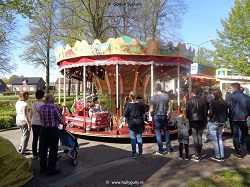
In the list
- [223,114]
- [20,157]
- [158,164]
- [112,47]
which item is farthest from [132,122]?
[112,47]

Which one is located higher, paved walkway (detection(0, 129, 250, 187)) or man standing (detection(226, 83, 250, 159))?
man standing (detection(226, 83, 250, 159))

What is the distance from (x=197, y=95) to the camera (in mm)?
6340

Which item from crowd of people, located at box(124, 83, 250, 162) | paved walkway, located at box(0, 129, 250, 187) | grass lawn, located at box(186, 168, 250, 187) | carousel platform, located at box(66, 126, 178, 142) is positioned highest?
crowd of people, located at box(124, 83, 250, 162)

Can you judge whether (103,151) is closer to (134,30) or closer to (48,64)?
(134,30)

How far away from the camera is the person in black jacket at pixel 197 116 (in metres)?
6.19

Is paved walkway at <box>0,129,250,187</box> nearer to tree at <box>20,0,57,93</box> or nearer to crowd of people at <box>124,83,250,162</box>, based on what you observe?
crowd of people at <box>124,83,250,162</box>

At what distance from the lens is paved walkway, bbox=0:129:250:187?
5.02 metres

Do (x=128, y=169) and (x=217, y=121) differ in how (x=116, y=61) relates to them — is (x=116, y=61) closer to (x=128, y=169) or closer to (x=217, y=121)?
(x=217, y=121)

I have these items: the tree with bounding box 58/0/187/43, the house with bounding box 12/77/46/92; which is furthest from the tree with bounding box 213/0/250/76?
the house with bounding box 12/77/46/92

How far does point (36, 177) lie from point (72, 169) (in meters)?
0.86

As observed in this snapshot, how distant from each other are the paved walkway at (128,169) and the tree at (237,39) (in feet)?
68.6

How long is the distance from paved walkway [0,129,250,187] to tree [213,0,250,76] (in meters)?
20.9

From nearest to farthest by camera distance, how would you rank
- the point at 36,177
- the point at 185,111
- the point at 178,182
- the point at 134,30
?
1. the point at 178,182
2. the point at 36,177
3. the point at 185,111
4. the point at 134,30

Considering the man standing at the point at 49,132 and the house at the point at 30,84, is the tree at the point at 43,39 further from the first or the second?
the house at the point at 30,84
